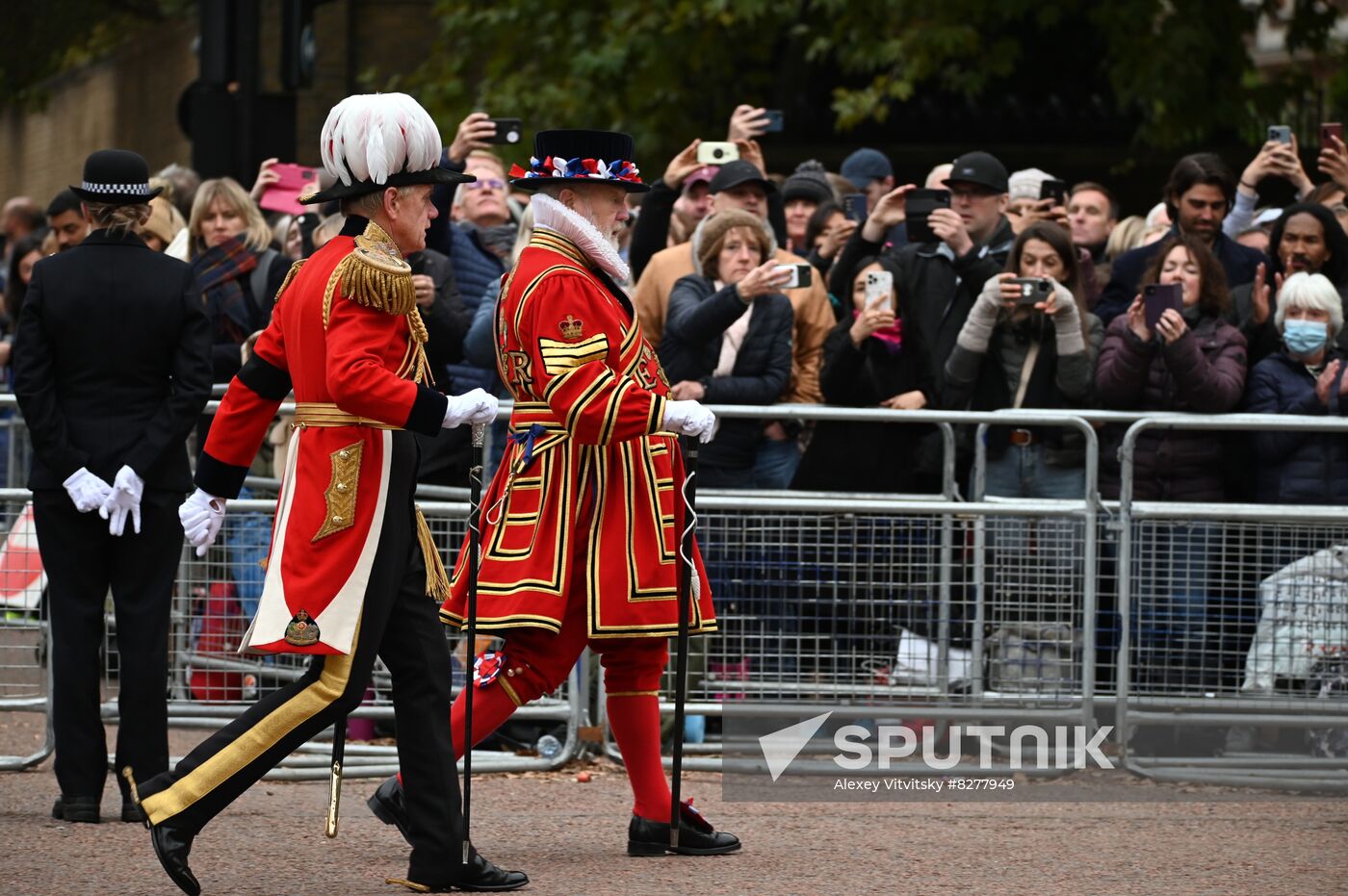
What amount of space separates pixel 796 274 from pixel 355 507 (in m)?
3.16

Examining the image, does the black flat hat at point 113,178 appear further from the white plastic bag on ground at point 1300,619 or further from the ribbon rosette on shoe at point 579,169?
the white plastic bag on ground at point 1300,619

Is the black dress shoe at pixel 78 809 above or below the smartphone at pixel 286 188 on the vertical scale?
below

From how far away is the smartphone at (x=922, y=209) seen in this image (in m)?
9.36

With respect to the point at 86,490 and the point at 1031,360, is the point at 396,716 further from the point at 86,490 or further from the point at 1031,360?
the point at 1031,360


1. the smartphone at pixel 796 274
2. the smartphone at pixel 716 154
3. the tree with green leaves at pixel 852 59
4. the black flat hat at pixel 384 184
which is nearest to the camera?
the black flat hat at pixel 384 184

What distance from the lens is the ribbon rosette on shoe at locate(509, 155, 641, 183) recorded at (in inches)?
258

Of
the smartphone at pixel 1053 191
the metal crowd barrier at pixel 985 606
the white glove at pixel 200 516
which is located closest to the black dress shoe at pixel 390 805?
the white glove at pixel 200 516

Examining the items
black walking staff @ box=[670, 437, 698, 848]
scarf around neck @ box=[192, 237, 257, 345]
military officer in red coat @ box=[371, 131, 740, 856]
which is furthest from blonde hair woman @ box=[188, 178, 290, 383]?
black walking staff @ box=[670, 437, 698, 848]

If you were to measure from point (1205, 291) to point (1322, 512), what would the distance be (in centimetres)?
121

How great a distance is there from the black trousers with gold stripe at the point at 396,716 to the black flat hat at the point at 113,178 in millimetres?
1711

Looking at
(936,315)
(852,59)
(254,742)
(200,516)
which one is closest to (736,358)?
(936,315)

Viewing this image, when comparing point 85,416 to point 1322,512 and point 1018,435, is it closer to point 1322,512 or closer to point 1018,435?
point 1018,435

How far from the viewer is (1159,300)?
868 centimetres
